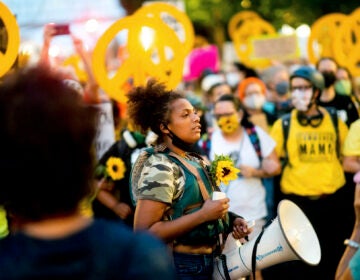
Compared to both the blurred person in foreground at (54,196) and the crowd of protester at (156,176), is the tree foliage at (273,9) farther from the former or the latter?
the blurred person in foreground at (54,196)

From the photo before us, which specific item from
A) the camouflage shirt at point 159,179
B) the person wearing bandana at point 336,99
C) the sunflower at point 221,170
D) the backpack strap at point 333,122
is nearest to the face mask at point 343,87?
the person wearing bandana at point 336,99

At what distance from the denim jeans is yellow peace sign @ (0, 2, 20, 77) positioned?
224 centimetres

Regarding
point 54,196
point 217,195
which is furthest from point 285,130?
point 54,196

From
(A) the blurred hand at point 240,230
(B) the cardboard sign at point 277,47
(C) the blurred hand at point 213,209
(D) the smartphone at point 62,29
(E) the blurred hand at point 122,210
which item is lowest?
(B) the cardboard sign at point 277,47

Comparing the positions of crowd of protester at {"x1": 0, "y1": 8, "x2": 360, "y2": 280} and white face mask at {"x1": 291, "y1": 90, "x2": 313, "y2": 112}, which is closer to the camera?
crowd of protester at {"x1": 0, "y1": 8, "x2": 360, "y2": 280}

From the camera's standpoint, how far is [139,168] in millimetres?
3826

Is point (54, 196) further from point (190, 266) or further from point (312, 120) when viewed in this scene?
point (312, 120)

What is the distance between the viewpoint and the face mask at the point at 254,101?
29.9 feet

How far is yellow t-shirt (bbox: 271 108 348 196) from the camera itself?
21.4ft

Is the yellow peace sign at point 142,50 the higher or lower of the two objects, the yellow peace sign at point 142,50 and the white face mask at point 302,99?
the higher

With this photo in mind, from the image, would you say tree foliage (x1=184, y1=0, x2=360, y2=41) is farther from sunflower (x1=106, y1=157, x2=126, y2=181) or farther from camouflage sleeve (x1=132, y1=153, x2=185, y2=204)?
camouflage sleeve (x1=132, y1=153, x2=185, y2=204)

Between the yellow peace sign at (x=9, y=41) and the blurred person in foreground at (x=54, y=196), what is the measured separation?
3.37m

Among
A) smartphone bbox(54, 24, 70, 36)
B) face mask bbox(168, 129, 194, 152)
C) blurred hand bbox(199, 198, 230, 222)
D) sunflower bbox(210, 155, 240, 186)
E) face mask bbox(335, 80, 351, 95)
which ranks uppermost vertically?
face mask bbox(168, 129, 194, 152)

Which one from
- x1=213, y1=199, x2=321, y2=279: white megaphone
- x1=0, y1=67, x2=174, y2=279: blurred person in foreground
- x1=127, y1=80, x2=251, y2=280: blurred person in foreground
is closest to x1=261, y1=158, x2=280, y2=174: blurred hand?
x1=127, y1=80, x2=251, y2=280: blurred person in foreground
